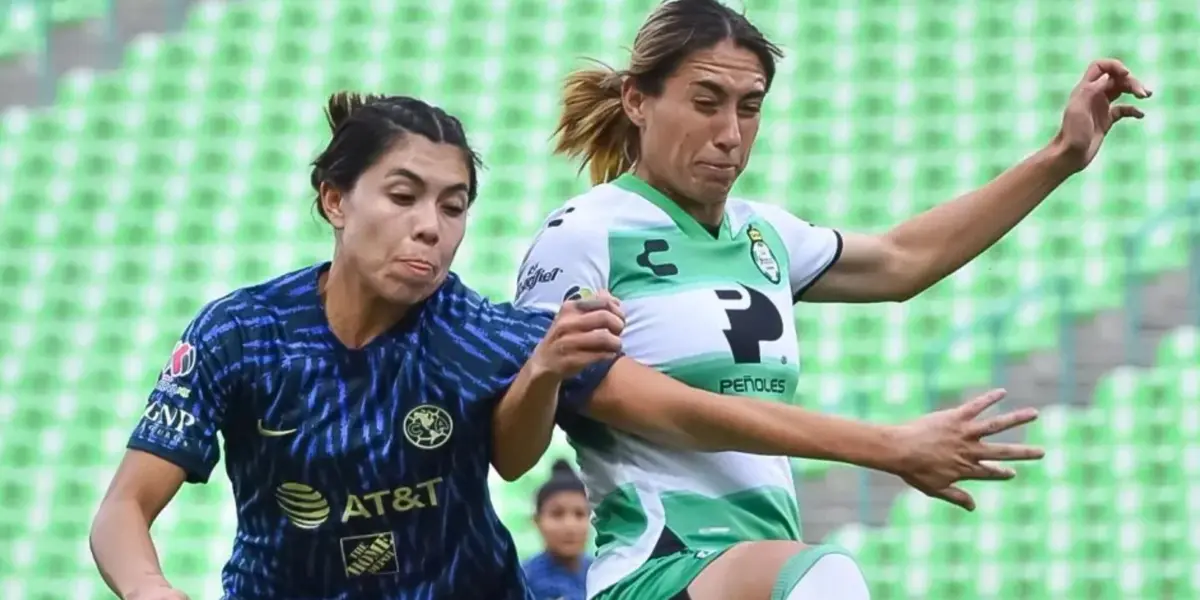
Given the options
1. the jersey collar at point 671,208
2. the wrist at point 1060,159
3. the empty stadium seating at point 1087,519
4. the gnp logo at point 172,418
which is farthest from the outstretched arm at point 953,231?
the empty stadium seating at point 1087,519

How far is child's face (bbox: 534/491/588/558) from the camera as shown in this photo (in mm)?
5270

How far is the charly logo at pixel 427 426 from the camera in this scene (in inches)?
102

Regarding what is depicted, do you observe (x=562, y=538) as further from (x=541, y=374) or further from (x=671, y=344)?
(x=541, y=374)

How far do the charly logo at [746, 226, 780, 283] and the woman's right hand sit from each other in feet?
1.82

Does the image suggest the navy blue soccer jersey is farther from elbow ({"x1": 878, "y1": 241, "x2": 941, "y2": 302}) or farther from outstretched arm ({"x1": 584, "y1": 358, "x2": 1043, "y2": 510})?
elbow ({"x1": 878, "y1": 241, "x2": 941, "y2": 302})

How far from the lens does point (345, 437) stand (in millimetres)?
2568

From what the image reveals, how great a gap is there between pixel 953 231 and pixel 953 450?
852 millimetres

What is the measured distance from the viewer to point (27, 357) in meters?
8.48

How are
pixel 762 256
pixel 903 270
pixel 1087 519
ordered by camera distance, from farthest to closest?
pixel 1087 519 → pixel 903 270 → pixel 762 256

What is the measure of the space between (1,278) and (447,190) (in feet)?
21.9

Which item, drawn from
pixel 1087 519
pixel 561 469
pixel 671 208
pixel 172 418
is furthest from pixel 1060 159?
pixel 1087 519

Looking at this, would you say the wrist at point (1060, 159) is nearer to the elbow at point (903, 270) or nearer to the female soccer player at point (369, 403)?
the elbow at point (903, 270)

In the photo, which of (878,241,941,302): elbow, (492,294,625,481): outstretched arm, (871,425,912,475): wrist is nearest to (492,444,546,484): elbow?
(492,294,625,481): outstretched arm

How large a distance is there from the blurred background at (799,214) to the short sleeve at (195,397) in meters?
4.91
